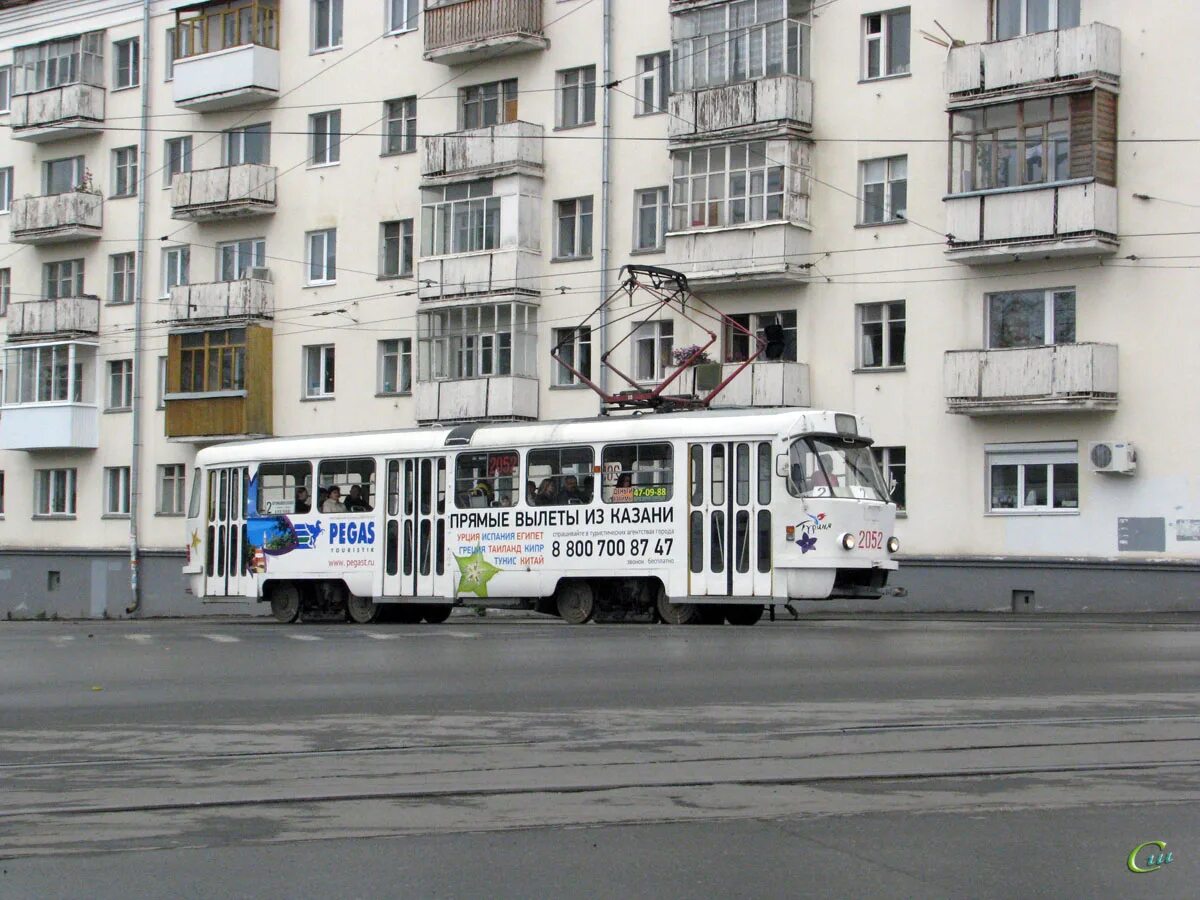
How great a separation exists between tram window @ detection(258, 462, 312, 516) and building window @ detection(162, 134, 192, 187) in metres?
21.1

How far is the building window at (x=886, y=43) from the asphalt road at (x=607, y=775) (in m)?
20.7

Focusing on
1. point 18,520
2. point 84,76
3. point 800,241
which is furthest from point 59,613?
point 800,241

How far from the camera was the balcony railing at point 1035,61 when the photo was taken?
108 ft

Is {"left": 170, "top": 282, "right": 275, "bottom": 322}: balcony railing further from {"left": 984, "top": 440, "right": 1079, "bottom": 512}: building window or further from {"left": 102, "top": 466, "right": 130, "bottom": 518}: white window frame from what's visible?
{"left": 984, "top": 440, "right": 1079, "bottom": 512}: building window

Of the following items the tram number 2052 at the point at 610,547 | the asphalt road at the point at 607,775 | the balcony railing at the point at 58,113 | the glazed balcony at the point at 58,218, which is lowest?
the asphalt road at the point at 607,775

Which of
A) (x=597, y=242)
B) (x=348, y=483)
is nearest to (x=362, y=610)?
(x=348, y=483)

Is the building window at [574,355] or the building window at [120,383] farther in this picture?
the building window at [120,383]

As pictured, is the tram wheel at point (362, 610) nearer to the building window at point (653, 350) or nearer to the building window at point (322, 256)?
the building window at point (653, 350)

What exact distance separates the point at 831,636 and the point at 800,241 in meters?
17.0

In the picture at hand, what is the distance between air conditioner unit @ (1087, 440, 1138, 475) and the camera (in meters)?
33.2

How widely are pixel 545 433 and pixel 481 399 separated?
14.5m

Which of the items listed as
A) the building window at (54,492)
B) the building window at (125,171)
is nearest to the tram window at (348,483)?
the building window at (125,171)

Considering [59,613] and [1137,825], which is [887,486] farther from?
[59,613]

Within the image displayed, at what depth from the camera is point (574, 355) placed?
41.9 m
